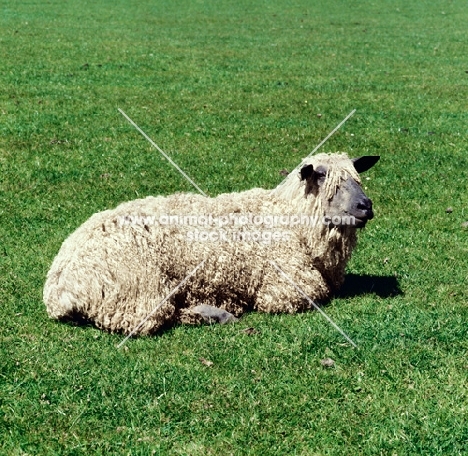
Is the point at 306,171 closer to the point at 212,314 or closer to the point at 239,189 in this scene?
the point at 212,314

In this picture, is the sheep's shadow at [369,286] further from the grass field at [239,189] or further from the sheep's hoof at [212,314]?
the sheep's hoof at [212,314]

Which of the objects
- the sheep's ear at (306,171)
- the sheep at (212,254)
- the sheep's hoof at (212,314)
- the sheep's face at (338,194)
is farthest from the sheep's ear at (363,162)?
the sheep's hoof at (212,314)

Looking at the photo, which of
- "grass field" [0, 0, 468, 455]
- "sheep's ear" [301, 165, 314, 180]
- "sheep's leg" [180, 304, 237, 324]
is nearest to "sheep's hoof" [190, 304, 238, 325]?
"sheep's leg" [180, 304, 237, 324]

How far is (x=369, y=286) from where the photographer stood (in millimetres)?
7965

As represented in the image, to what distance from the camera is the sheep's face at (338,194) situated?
7172 mm

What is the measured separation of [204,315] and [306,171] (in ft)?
5.76

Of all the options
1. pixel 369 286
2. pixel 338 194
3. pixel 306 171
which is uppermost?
pixel 306 171

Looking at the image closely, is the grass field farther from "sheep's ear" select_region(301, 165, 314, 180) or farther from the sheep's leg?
"sheep's ear" select_region(301, 165, 314, 180)

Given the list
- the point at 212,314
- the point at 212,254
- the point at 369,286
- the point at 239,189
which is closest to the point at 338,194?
the point at 369,286

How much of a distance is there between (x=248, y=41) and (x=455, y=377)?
21.7m

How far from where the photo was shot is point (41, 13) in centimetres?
3164

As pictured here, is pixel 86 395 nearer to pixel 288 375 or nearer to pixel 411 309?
pixel 288 375

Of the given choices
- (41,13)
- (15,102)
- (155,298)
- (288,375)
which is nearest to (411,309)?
(288,375)

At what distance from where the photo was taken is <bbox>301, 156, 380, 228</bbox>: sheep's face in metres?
7.17
